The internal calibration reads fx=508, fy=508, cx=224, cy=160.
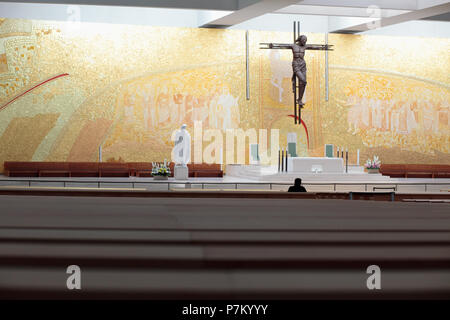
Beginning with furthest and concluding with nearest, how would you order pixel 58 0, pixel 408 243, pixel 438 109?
pixel 438 109
pixel 58 0
pixel 408 243

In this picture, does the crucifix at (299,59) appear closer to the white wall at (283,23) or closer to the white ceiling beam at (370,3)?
the white wall at (283,23)

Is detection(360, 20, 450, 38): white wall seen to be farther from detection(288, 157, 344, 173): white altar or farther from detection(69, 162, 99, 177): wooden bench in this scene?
detection(69, 162, 99, 177): wooden bench

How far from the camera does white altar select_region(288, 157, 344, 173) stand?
1658 cm

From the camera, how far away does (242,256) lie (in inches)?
34.9

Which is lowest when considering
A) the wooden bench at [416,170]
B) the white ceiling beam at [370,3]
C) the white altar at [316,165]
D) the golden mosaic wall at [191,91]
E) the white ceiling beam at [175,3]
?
the wooden bench at [416,170]

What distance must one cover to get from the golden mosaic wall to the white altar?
401 centimetres

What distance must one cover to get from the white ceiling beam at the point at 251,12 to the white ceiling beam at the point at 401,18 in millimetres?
4660

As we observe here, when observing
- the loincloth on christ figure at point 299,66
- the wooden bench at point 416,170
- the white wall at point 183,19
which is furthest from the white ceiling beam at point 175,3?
the wooden bench at point 416,170

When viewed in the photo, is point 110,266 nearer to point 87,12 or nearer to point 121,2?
point 121,2

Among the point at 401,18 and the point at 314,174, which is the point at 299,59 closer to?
the point at 401,18

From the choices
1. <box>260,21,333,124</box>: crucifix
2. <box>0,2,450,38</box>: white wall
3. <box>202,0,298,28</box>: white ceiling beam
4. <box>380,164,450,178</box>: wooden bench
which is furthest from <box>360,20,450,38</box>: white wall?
<box>202,0,298,28</box>: white ceiling beam

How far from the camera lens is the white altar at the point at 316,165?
16.6 metres

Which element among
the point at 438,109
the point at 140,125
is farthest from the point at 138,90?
the point at 438,109
